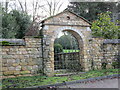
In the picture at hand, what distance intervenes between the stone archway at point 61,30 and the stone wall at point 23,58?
15.4 inches

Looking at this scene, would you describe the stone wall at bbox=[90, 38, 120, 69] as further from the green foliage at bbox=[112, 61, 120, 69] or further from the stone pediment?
the stone pediment

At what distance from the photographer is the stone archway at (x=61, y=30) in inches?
260

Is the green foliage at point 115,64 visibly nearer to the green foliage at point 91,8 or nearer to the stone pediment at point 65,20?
the stone pediment at point 65,20

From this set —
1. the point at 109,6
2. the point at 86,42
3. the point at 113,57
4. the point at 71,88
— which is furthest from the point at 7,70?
the point at 109,6

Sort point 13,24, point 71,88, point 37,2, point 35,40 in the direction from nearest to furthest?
point 71,88 < point 35,40 < point 13,24 < point 37,2

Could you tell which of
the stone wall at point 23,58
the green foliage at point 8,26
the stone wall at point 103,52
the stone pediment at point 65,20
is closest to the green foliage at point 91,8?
the green foliage at point 8,26

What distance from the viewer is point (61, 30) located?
6.98m

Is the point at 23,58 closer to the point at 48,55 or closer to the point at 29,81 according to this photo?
the point at 48,55

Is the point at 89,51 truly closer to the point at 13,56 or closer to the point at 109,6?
the point at 13,56

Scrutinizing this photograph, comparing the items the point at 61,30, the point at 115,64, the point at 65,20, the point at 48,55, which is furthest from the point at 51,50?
the point at 115,64

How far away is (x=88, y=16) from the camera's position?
724 inches

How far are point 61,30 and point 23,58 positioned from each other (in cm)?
Result: 239

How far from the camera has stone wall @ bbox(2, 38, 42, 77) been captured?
241 inches

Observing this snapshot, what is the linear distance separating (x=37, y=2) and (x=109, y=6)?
33.2 feet
